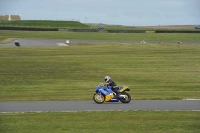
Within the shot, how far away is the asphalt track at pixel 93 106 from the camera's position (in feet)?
56.7

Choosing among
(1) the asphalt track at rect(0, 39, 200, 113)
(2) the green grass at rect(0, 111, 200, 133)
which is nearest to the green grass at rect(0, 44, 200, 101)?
(1) the asphalt track at rect(0, 39, 200, 113)

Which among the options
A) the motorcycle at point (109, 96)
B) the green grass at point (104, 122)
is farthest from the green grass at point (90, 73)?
the green grass at point (104, 122)

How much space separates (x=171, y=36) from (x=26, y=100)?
172 feet

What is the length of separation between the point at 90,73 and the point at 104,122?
15543mm

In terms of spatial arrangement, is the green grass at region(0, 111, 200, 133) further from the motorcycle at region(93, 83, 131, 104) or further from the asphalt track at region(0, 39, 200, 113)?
the motorcycle at region(93, 83, 131, 104)

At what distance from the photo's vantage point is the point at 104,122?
45.5ft

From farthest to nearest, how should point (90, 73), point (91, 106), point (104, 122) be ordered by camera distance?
1. point (90, 73)
2. point (91, 106)
3. point (104, 122)

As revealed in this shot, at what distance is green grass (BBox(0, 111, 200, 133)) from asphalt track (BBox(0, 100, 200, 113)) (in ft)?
4.13

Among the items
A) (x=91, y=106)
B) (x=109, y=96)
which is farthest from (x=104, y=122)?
(x=109, y=96)

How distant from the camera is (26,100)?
20469mm

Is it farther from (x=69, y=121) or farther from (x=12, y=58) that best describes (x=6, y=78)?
(x=69, y=121)

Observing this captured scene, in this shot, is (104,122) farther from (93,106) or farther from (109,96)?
(109,96)

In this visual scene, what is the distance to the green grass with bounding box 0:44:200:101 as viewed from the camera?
2272 cm

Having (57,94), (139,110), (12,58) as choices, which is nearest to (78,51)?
(12,58)
